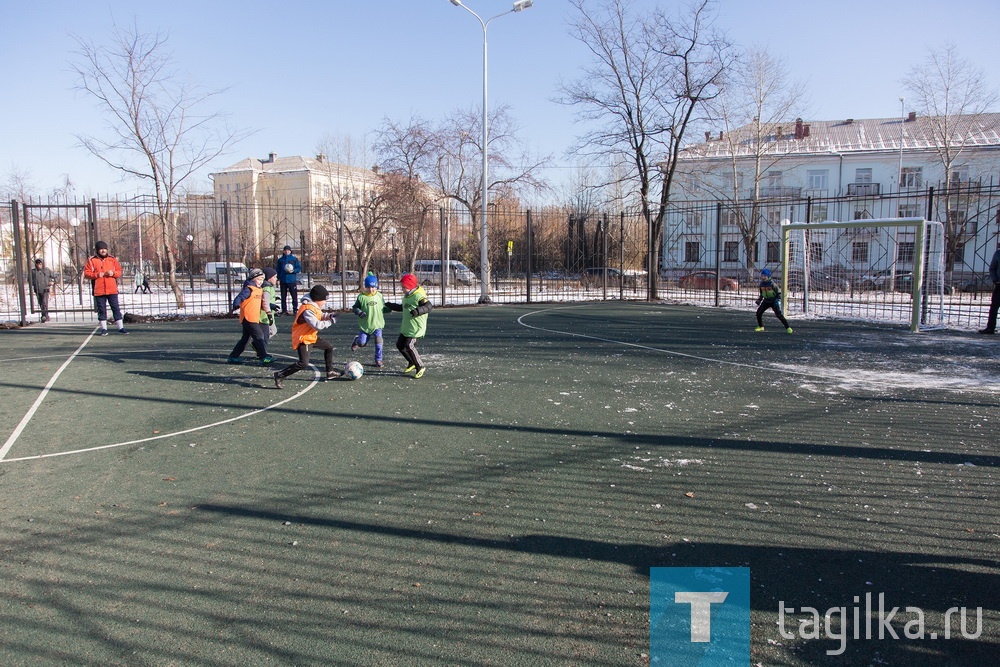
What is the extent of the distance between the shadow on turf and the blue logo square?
8cm

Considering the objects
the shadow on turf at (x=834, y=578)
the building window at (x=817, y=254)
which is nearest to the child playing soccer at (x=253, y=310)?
the shadow on turf at (x=834, y=578)

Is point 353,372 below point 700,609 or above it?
above

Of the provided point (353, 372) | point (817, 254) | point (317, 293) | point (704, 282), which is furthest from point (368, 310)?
point (704, 282)

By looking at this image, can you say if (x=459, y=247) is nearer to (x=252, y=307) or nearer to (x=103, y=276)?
(x=103, y=276)

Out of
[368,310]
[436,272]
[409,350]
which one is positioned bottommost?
[409,350]

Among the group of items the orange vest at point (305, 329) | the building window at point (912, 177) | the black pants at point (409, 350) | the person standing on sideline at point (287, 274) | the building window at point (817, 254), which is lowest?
the black pants at point (409, 350)

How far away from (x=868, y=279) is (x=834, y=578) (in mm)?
29061

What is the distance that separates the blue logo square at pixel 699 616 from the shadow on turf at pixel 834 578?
8cm

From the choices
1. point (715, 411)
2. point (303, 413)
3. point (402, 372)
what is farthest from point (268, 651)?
point (402, 372)

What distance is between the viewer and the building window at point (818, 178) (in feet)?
160

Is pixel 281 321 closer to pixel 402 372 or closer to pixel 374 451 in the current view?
pixel 402 372

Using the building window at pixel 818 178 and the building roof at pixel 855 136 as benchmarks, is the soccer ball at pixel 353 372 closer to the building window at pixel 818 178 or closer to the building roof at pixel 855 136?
the building roof at pixel 855 136

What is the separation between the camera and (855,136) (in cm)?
5144

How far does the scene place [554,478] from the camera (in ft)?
17.7
